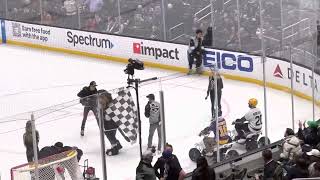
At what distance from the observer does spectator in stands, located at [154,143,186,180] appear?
1155cm

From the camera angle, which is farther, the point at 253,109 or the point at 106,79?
the point at 106,79

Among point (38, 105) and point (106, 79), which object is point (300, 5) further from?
point (38, 105)

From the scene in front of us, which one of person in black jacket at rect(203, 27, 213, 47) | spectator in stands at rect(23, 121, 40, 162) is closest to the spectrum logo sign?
person in black jacket at rect(203, 27, 213, 47)

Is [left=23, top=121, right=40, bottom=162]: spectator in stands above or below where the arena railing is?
above

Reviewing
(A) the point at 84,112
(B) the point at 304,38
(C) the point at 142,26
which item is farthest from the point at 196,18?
(A) the point at 84,112

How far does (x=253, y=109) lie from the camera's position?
14305mm

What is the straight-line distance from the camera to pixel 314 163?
10.5 metres

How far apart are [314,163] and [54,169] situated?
3410mm

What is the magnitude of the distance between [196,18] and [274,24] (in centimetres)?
254

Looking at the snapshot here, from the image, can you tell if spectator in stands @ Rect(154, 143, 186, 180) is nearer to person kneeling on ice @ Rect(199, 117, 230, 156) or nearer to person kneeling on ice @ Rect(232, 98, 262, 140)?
person kneeling on ice @ Rect(199, 117, 230, 156)

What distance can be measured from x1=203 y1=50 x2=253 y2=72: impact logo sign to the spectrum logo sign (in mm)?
1234

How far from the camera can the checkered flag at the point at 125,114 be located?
1204 cm

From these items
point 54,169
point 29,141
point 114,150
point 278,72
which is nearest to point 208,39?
point 278,72

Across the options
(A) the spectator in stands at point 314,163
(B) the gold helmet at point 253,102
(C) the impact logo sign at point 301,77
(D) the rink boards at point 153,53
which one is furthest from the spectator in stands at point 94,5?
(A) the spectator in stands at point 314,163
